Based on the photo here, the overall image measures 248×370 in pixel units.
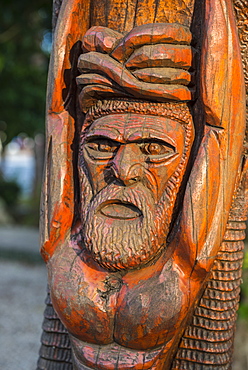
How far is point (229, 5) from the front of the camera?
1434 millimetres

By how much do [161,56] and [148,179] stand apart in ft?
1.41

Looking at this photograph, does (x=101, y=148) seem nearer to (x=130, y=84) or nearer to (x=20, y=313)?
(x=130, y=84)

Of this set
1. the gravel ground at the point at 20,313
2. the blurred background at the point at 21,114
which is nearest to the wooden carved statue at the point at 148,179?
the gravel ground at the point at 20,313

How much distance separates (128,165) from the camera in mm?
1449

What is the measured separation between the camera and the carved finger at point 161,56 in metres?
1.43

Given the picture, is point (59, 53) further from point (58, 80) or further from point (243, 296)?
point (243, 296)

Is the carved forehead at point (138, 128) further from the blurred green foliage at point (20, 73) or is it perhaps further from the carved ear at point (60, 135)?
the blurred green foliage at point (20, 73)

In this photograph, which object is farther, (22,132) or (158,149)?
(22,132)

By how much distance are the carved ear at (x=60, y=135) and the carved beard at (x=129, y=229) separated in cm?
16

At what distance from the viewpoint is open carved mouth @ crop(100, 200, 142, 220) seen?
146 cm

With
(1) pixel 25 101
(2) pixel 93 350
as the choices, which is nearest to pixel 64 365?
(2) pixel 93 350

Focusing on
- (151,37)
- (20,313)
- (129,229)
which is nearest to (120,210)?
(129,229)

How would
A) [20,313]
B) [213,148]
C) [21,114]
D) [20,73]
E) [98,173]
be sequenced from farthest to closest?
1. [21,114]
2. [20,73]
3. [20,313]
4. [98,173]
5. [213,148]

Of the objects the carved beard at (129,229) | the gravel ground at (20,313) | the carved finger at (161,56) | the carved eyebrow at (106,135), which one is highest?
the carved finger at (161,56)
